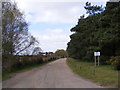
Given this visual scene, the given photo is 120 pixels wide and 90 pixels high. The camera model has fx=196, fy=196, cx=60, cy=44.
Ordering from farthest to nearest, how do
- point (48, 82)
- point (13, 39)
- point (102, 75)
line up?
point (13, 39), point (102, 75), point (48, 82)

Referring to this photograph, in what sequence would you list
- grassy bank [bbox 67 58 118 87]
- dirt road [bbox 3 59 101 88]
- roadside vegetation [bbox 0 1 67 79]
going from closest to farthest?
dirt road [bbox 3 59 101 88] → grassy bank [bbox 67 58 118 87] → roadside vegetation [bbox 0 1 67 79]

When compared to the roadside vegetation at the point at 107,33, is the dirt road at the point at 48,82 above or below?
below

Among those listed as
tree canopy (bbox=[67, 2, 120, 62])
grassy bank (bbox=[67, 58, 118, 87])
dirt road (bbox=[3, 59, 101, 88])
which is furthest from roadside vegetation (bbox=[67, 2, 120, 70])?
dirt road (bbox=[3, 59, 101, 88])

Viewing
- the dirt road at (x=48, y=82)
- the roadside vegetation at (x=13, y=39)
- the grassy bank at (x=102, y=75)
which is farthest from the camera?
the roadside vegetation at (x=13, y=39)

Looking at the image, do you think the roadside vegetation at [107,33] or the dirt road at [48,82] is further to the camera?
the roadside vegetation at [107,33]

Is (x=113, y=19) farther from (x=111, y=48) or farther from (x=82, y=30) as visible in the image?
(x=82, y=30)

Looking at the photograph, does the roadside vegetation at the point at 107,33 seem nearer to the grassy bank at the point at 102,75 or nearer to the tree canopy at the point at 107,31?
the tree canopy at the point at 107,31

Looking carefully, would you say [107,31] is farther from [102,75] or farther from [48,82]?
[48,82]

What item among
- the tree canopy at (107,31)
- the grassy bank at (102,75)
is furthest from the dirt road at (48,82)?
A: the tree canopy at (107,31)

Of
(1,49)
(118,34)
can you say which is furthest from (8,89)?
(118,34)

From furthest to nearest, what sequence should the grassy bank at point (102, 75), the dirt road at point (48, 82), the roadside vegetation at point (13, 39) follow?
the roadside vegetation at point (13, 39) < the grassy bank at point (102, 75) < the dirt road at point (48, 82)

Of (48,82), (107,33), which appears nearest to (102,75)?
(48,82)

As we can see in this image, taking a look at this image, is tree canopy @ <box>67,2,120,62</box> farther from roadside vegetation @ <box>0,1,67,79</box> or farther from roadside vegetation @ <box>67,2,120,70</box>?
roadside vegetation @ <box>0,1,67,79</box>

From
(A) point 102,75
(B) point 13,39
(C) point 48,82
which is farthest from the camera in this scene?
(B) point 13,39
